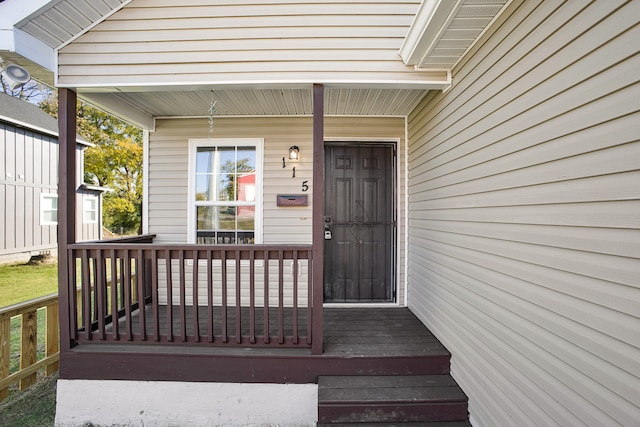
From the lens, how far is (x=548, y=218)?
4.72 feet

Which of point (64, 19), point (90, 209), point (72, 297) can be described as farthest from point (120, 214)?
point (64, 19)

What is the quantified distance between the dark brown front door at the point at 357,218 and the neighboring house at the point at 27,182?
9750mm

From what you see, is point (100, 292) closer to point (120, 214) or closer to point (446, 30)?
point (446, 30)

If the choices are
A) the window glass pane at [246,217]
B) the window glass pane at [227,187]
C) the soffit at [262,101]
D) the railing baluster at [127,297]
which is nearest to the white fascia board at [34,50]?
the soffit at [262,101]

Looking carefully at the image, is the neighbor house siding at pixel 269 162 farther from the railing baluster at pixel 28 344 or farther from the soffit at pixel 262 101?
the railing baluster at pixel 28 344

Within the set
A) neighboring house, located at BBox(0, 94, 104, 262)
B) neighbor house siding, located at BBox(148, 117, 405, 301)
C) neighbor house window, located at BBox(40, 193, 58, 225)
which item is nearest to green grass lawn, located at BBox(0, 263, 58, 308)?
neighboring house, located at BBox(0, 94, 104, 262)

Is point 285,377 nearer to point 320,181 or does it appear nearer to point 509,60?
point 320,181

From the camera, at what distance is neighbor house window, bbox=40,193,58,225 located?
30.5ft

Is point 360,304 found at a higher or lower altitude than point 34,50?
lower

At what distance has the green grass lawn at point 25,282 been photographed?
19.1 feet

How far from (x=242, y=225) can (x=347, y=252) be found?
4.52 ft

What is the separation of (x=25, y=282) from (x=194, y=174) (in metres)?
6.62

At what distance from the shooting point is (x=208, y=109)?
136 inches

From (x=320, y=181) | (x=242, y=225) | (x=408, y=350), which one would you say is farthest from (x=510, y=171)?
(x=242, y=225)
